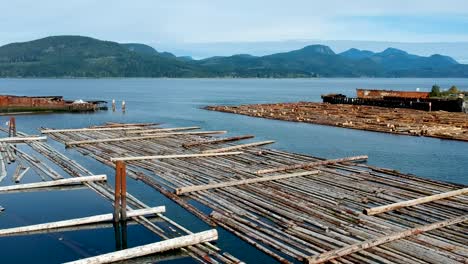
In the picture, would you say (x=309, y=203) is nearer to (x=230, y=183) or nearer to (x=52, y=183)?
(x=230, y=183)

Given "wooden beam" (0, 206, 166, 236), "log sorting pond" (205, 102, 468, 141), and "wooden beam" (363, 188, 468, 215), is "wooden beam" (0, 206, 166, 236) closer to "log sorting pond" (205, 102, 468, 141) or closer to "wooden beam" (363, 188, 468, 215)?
"wooden beam" (363, 188, 468, 215)

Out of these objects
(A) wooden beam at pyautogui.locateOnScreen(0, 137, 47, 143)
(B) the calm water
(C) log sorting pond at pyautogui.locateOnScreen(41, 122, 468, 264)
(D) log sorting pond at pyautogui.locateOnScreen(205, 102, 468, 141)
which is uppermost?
(D) log sorting pond at pyautogui.locateOnScreen(205, 102, 468, 141)

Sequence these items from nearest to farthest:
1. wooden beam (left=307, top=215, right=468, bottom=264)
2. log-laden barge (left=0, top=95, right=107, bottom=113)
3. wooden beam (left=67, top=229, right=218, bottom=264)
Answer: wooden beam (left=307, top=215, right=468, bottom=264) → wooden beam (left=67, top=229, right=218, bottom=264) → log-laden barge (left=0, top=95, right=107, bottom=113)

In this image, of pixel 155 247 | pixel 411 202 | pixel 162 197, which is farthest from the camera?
pixel 162 197

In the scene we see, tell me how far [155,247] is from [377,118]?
47.8 m

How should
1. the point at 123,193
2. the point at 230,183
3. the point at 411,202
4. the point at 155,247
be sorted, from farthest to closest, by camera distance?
the point at 230,183
the point at 411,202
the point at 123,193
the point at 155,247

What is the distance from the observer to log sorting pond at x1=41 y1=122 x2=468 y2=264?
629 inches

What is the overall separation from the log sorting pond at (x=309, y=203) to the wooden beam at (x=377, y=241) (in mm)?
34

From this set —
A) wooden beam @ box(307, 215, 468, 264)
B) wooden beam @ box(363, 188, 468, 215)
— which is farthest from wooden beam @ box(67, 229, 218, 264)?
wooden beam @ box(363, 188, 468, 215)

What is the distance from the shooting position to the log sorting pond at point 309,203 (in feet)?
52.4

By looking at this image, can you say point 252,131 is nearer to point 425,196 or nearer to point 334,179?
point 334,179

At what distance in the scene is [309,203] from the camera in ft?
69.3

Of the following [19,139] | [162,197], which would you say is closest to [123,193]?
[162,197]

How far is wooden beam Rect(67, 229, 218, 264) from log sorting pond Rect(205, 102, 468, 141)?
3541 cm
